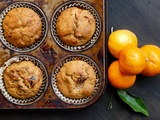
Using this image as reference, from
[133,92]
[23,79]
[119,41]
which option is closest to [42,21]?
[23,79]

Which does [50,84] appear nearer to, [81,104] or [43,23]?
[81,104]

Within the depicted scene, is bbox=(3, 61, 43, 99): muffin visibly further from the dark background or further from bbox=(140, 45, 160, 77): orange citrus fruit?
bbox=(140, 45, 160, 77): orange citrus fruit

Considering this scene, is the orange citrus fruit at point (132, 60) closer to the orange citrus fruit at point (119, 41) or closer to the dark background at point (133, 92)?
the orange citrus fruit at point (119, 41)

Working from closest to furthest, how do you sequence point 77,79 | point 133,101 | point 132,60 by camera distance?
point 132,60 < point 77,79 < point 133,101

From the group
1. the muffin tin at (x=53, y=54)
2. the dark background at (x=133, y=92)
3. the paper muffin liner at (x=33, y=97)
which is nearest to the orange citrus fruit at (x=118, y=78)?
the muffin tin at (x=53, y=54)

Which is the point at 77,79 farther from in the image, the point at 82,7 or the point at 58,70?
the point at 82,7

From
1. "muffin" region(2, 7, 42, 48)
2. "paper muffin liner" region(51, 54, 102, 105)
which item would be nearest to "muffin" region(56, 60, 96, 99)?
"paper muffin liner" region(51, 54, 102, 105)

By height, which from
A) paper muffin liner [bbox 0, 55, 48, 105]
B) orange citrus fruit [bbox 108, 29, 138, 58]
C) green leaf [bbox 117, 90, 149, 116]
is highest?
Result: orange citrus fruit [bbox 108, 29, 138, 58]
